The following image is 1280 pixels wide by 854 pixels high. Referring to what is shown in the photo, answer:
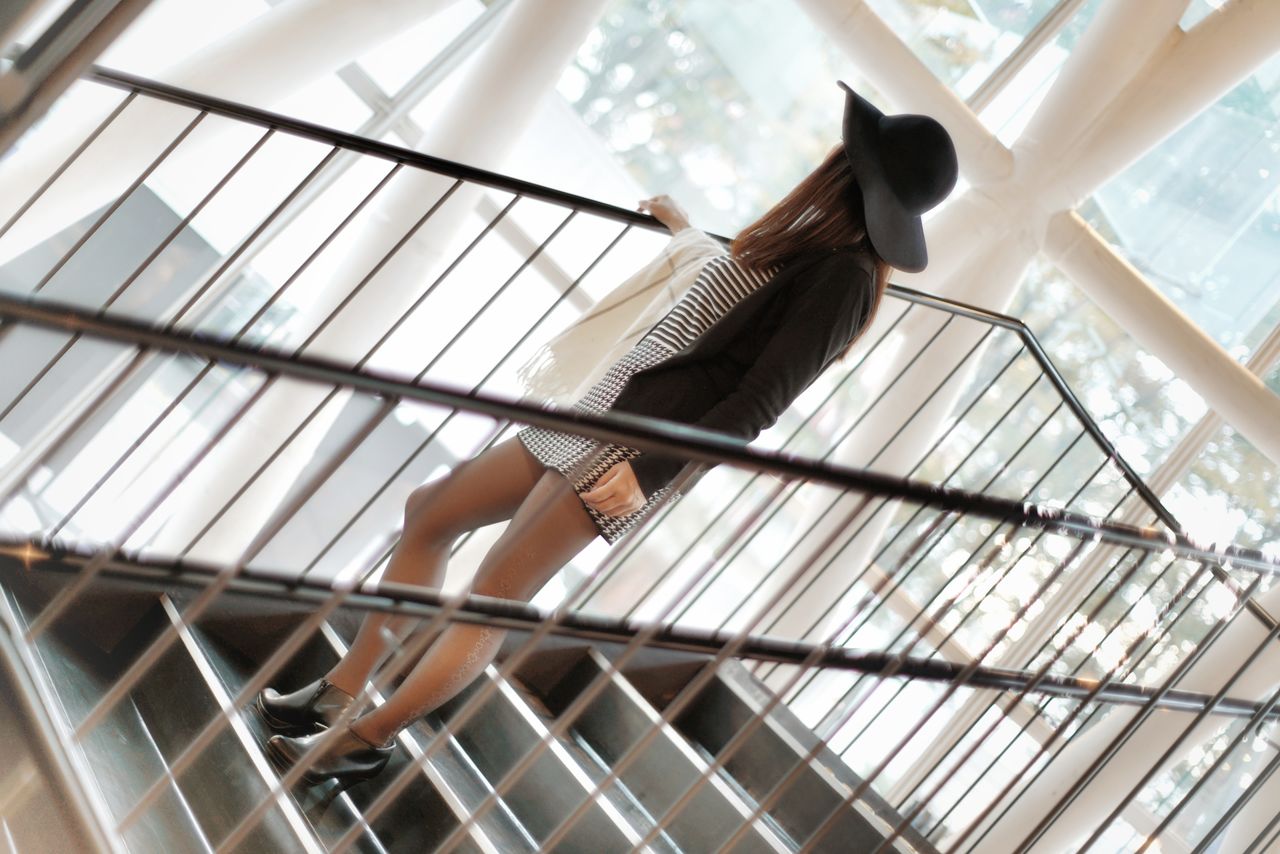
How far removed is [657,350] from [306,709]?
1077mm

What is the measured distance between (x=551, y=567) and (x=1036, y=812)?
3384 mm

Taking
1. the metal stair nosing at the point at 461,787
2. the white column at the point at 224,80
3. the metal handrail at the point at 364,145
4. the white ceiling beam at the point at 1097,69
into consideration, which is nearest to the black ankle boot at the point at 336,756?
the metal stair nosing at the point at 461,787

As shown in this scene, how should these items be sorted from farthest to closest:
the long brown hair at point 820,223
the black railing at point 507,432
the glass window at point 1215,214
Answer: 1. the glass window at point 1215,214
2. the black railing at point 507,432
3. the long brown hair at point 820,223

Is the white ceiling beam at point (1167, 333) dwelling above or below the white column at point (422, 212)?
below

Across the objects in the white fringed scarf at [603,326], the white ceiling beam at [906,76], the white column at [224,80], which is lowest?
the white fringed scarf at [603,326]

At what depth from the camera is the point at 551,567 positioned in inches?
97.3

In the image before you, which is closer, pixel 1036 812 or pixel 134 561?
pixel 134 561

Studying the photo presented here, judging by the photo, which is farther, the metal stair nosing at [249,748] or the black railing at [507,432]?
the black railing at [507,432]

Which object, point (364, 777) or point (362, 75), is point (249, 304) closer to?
point (362, 75)

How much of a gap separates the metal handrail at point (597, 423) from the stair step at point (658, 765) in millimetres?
908

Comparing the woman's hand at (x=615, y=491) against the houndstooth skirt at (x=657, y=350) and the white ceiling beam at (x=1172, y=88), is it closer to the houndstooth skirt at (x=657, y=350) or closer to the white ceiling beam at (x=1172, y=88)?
the houndstooth skirt at (x=657, y=350)

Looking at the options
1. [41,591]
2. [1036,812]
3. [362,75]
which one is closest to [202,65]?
[362,75]

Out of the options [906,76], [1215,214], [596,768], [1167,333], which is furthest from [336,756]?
[1215,214]

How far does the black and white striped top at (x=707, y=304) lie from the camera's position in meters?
2.57
